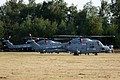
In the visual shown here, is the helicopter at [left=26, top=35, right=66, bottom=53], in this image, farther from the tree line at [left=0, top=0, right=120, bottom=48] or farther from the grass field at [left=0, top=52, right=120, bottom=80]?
the grass field at [left=0, top=52, right=120, bottom=80]

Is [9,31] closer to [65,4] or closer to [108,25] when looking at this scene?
[65,4]

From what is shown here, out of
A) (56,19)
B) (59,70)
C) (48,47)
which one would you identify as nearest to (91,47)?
(48,47)

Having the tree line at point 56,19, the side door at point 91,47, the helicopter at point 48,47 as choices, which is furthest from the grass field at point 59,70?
the tree line at point 56,19

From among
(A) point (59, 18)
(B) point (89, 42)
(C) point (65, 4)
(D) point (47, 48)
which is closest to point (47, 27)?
(A) point (59, 18)

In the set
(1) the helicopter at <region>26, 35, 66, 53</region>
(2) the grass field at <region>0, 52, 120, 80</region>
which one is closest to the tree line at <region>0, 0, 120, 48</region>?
(1) the helicopter at <region>26, 35, 66, 53</region>

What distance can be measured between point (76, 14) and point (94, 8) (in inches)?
208

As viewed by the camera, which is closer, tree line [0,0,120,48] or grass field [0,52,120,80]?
grass field [0,52,120,80]

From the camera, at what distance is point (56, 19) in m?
102

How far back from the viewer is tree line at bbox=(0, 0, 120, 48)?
288 feet

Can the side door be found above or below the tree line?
below

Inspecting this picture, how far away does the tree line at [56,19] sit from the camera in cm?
8769

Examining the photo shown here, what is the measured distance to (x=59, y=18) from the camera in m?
103

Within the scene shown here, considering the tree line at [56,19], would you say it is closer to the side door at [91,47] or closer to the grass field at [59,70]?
the side door at [91,47]

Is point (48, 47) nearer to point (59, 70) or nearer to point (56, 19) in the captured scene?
point (59, 70)
